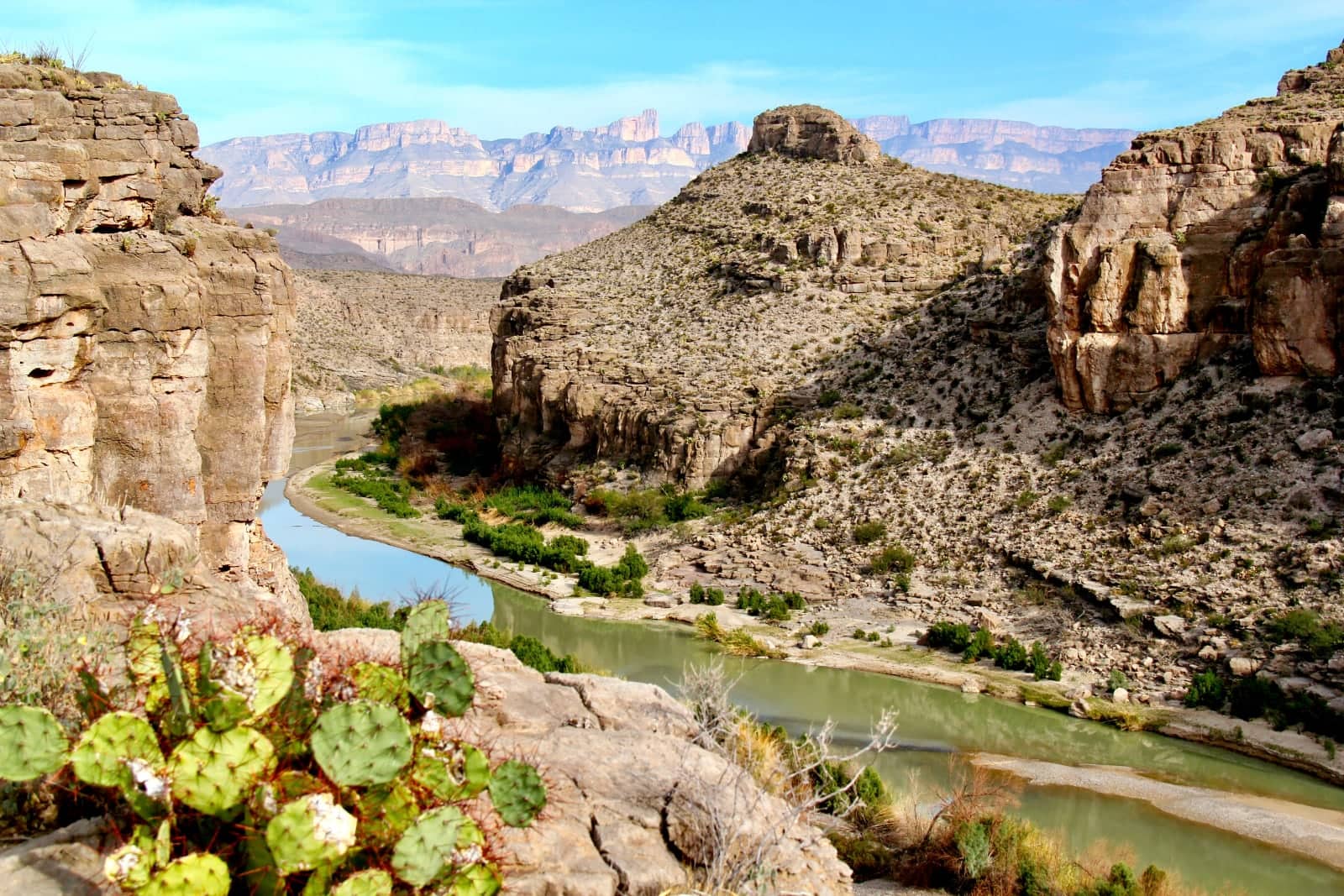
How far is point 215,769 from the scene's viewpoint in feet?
20.4

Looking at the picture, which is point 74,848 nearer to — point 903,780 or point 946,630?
point 903,780

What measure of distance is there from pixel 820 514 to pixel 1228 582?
11806mm

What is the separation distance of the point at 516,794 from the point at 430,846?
0.96m

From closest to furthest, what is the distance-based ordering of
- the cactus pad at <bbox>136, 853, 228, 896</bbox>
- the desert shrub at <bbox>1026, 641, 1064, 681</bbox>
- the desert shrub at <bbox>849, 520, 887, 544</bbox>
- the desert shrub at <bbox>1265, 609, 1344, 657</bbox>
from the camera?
the cactus pad at <bbox>136, 853, 228, 896</bbox> < the desert shrub at <bbox>1265, 609, 1344, 657</bbox> < the desert shrub at <bbox>1026, 641, 1064, 681</bbox> < the desert shrub at <bbox>849, 520, 887, 544</bbox>

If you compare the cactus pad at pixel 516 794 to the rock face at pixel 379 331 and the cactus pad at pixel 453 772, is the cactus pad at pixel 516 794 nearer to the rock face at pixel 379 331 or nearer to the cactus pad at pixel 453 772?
the cactus pad at pixel 453 772

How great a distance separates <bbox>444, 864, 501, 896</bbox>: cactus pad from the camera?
6.65m

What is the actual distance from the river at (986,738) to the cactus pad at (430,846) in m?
6.03

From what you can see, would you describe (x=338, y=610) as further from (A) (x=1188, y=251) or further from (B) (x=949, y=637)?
(A) (x=1188, y=251)

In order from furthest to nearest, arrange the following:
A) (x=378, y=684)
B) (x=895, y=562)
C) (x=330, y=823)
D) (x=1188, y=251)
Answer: (x=895, y=562) < (x=1188, y=251) < (x=378, y=684) < (x=330, y=823)

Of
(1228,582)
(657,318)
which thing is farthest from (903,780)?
(657,318)

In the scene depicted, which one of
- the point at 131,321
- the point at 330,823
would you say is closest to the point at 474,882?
the point at 330,823

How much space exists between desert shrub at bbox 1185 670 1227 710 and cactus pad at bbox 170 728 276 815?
806 inches

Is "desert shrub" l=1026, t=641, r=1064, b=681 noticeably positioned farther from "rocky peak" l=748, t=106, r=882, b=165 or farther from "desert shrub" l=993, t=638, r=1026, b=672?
"rocky peak" l=748, t=106, r=882, b=165

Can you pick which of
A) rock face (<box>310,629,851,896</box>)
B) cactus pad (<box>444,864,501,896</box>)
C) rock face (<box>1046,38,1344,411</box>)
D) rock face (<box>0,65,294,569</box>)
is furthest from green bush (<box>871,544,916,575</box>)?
cactus pad (<box>444,864,501,896</box>)
